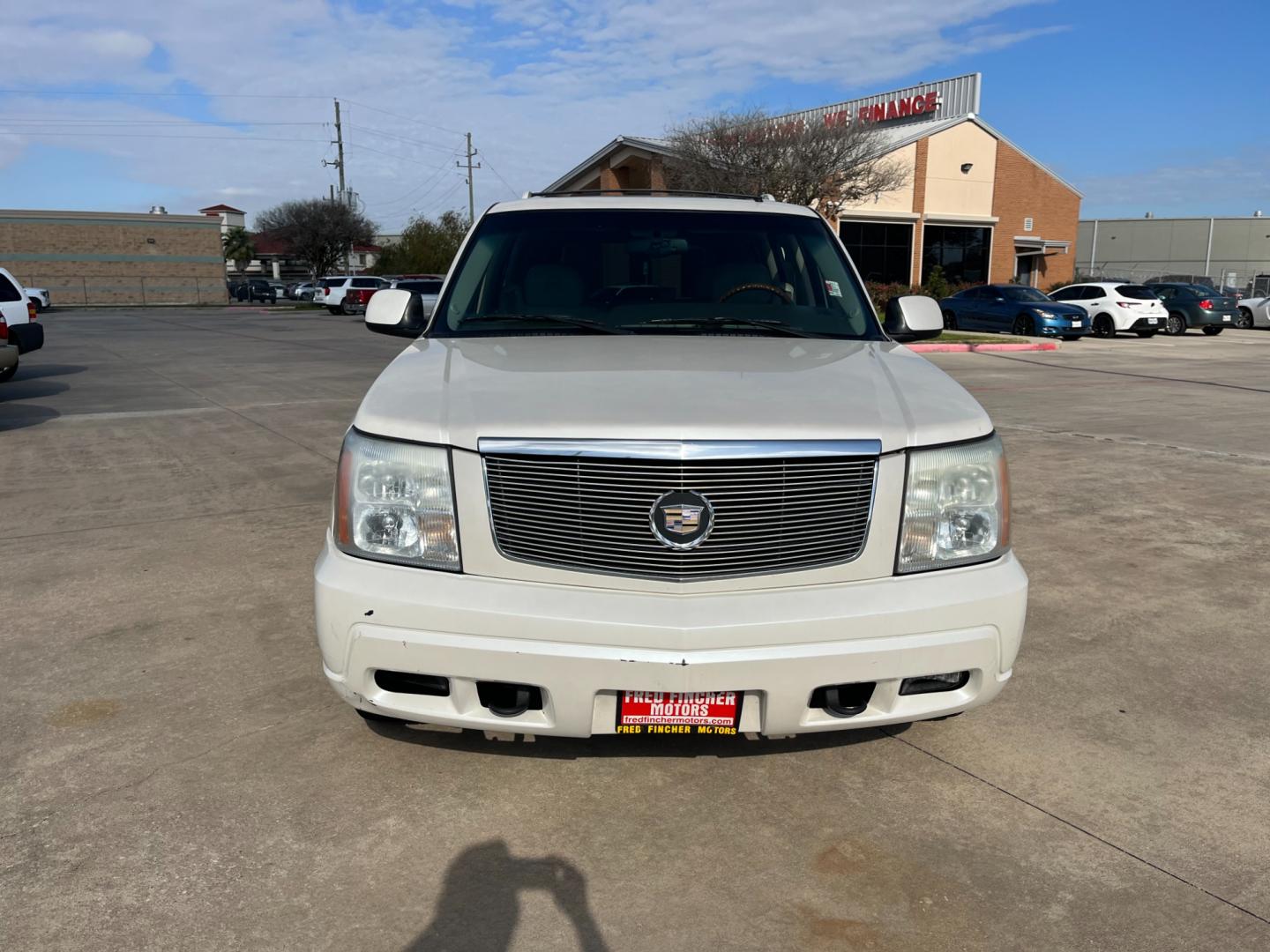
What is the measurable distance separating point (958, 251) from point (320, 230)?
43.6 metres

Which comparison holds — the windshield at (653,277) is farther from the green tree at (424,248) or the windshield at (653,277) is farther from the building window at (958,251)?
the green tree at (424,248)

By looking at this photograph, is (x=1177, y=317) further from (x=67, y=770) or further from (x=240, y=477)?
(x=67, y=770)

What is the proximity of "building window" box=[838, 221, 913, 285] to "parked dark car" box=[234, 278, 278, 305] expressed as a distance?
37.0 m

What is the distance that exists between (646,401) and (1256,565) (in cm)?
452

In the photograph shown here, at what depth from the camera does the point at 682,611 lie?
2.70 metres

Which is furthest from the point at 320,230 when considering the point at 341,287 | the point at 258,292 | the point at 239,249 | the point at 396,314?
the point at 396,314

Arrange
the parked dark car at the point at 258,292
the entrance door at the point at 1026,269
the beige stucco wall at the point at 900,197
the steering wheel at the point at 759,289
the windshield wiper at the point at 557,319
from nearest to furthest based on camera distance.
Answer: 1. the windshield wiper at the point at 557,319
2. the steering wheel at the point at 759,289
3. the beige stucco wall at the point at 900,197
4. the entrance door at the point at 1026,269
5. the parked dark car at the point at 258,292

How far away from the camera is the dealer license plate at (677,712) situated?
272 cm

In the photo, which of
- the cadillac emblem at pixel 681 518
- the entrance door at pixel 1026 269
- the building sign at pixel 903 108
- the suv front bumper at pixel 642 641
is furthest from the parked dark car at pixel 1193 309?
the cadillac emblem at pixel 681 518

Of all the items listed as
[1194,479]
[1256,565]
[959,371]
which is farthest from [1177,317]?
[1256,565]

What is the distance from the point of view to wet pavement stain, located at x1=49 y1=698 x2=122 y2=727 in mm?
3580

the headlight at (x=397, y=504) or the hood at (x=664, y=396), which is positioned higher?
the hood at (x=664, y=396)

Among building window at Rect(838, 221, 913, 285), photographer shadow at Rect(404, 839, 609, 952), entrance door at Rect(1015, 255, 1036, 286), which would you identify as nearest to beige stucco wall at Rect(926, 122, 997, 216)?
building window at Rect(838, 221, 913, 285)

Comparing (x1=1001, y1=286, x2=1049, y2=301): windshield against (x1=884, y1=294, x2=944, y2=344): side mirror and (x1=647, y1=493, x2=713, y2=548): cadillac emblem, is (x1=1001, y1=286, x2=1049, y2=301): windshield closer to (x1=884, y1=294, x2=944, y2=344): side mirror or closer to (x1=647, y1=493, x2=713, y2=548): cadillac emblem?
(x1=884, y1=294, x2=944, y2=344): side mirror
